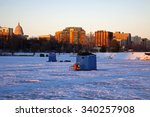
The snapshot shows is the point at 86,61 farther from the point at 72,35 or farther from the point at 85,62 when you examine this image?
the point at 72,35

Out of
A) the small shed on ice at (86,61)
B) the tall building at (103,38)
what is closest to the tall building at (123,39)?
the tall building at (103,38)

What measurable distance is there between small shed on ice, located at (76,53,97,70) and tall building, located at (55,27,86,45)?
101 metres

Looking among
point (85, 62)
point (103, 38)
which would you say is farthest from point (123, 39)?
point (85, 62)

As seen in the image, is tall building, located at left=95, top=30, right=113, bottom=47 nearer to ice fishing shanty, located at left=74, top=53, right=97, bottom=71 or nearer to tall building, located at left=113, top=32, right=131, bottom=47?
tall building, located at left=113, top=32, right=131, bottom=47

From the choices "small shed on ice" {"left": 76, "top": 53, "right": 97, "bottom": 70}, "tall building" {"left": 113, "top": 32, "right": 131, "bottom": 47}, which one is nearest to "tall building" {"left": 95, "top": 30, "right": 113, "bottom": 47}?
"tall building" {"left": 113, "top": 32, "right": 131, "bottom": 47}

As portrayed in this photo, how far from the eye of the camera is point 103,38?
12962 centimetres

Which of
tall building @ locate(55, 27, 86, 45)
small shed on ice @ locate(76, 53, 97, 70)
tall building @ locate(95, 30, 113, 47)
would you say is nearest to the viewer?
small shed on ice @ locate(76, 53, 97, 70)

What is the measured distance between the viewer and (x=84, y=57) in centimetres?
1850

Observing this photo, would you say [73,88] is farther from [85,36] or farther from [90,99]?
[85,36]

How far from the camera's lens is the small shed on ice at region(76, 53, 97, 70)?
18.6m

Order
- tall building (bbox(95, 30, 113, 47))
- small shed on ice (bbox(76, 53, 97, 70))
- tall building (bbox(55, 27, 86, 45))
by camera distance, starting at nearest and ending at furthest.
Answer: small shed on ice (bbox(76, 53, 97, 70))
tall building (bbox(55, 27, 86, 45))
tall building (bbox(95, 30, 113, 47))

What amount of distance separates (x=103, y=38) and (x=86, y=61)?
111553 millimetres

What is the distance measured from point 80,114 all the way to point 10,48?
75519mm

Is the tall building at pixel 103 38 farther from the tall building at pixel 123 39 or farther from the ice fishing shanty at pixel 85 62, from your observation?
the ice fishing shanty at pixel 85 62
